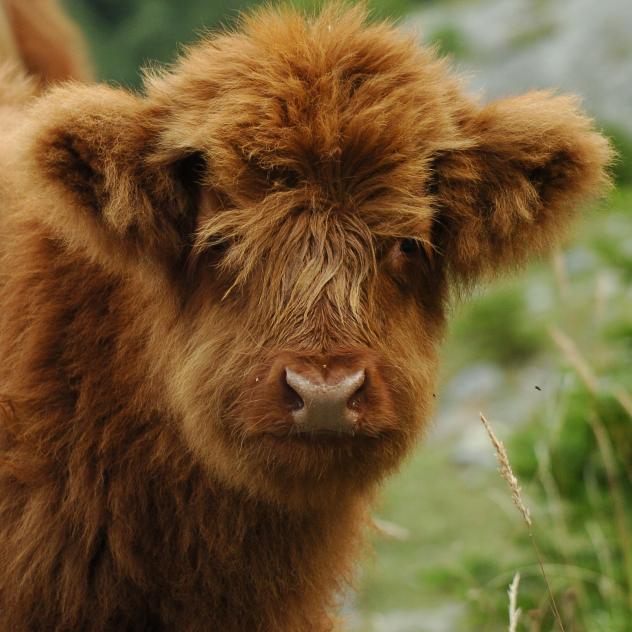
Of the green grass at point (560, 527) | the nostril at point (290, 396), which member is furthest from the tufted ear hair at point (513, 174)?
the nostril at point (290, 396)

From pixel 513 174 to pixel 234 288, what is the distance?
0.92 m

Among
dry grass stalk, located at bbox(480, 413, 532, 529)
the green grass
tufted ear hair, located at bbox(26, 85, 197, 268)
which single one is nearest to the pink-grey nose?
dry grass stalk, located at bbox(480, 413, 532, 529)

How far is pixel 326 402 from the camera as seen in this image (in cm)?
309

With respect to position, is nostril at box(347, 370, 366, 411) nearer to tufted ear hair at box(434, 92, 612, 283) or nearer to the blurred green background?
tufted ear hair at box(434, 92, 612, 283)

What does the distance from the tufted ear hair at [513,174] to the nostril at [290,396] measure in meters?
0.80

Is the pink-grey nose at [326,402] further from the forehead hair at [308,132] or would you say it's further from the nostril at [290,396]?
the forehead hair at [308,132]

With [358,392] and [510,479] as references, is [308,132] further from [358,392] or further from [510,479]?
[510,479]

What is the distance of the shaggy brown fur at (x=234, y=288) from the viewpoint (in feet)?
11.1

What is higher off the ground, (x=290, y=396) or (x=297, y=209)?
(x=297, y=209)

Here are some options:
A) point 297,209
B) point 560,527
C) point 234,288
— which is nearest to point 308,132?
point 297,209

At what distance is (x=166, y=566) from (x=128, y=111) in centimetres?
141

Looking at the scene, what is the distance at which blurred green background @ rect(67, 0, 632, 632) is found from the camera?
16.8 feet

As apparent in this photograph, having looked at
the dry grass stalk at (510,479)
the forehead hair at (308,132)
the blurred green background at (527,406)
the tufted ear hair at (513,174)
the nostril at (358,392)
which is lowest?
the blurred green background at (527,406)

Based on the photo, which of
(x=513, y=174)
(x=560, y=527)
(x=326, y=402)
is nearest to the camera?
(x=326, y=402)
